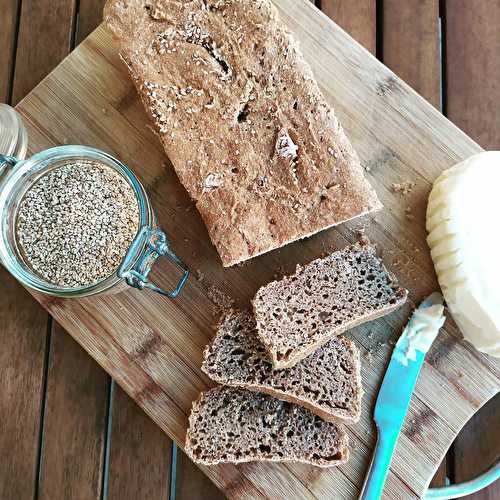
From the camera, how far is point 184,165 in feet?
5.98

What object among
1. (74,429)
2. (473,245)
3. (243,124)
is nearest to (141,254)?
(243,124)

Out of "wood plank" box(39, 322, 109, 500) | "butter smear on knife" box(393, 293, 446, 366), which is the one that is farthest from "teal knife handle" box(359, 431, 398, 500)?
"wood plank" box(39, 322, 109, 500)

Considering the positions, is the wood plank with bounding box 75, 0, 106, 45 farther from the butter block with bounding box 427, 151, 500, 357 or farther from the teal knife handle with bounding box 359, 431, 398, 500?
the teal knife handle with bounding box 359, 431, 398, 500

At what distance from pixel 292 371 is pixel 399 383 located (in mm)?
373

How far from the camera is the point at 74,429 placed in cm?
220

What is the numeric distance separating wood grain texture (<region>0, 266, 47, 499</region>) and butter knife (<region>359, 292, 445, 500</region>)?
128 centimetres

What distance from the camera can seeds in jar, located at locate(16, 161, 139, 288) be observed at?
1795 mm

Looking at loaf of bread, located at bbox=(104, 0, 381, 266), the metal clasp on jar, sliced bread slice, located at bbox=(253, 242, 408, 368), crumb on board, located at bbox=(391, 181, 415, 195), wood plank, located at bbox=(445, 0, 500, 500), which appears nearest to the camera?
the metal clasp on jar

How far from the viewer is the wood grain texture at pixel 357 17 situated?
2.26 m

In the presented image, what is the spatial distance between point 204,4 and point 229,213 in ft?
2.25

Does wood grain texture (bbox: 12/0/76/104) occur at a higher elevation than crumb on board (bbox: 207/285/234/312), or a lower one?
higher

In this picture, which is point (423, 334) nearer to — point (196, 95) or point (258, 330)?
point (258, 330)

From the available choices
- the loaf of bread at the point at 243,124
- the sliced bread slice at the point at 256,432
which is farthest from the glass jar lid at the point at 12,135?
the sliced bread slice at the point at 256,432

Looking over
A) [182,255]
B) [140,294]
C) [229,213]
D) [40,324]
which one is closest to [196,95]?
[229,213]
